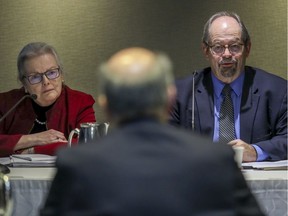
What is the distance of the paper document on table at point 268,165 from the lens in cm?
262

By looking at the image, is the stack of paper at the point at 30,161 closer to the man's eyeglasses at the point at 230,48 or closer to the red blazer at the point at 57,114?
the red blazer at the point at 57,114

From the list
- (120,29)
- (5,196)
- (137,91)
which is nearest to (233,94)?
(120,29)

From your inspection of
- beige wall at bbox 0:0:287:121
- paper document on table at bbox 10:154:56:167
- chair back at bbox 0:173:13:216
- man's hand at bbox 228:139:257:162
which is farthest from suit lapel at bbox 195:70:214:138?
chair back at bbox 0:173:13:216

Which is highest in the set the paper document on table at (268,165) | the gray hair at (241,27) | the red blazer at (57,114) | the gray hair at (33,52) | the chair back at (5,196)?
the gray hair at (241,27)

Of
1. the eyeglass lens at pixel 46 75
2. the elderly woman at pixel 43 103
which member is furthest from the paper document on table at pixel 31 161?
the eyeglass lens at pixel 46 75

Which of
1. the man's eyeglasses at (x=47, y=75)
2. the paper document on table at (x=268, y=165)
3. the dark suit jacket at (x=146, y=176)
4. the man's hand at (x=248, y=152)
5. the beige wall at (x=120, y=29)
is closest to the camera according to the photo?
the dark suit jacket at (x=146, y=176)

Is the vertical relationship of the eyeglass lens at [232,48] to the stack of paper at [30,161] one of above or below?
above

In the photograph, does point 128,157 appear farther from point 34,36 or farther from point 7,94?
point 34,36

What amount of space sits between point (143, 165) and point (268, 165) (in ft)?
4.37

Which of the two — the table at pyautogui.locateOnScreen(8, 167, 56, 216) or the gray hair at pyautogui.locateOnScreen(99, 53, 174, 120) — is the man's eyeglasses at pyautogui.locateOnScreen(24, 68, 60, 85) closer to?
the table at pyautogui.locateOnScreen(8, 167, 56, 216)

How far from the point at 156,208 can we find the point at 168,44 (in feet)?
8.64

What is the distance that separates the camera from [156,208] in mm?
1416

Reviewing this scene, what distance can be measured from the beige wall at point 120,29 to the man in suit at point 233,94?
0.75 meters

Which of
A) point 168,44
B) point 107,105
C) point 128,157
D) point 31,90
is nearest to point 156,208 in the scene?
point 128,157
